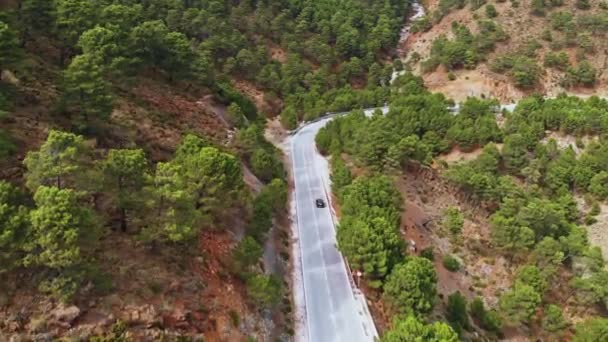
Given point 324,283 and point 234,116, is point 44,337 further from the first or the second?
point 234,116

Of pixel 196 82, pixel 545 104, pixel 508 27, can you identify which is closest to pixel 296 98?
pixel 196 82

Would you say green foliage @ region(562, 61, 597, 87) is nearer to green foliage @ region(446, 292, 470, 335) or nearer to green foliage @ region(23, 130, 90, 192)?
green foliage @ region(446, 292, 470, 335)

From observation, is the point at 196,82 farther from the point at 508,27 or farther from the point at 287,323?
the point at 508,27

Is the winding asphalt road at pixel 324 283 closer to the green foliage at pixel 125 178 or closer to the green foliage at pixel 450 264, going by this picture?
the green foliage at pixel 450 264

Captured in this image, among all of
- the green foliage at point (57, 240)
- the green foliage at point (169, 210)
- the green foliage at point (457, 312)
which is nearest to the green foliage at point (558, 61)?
the green foliage at point (457, 312)

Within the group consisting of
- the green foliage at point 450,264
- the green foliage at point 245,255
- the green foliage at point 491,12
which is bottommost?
the green foliage at point 450,264
